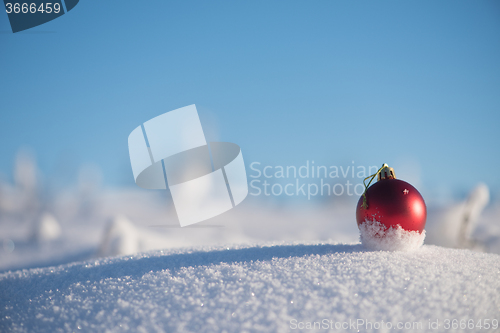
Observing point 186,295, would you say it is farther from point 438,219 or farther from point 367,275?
point 438,219

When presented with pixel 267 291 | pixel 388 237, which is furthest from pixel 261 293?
pixel 388 237

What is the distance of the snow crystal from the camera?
79 cm

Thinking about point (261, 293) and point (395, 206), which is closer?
point (261, 293)

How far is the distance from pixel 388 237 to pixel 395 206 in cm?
9

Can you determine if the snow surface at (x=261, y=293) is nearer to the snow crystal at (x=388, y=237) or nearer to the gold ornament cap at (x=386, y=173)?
the snow crystal at (x=388, y=237)

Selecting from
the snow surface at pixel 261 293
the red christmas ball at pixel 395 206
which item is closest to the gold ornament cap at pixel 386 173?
the red christmas ball at pixel 395 206

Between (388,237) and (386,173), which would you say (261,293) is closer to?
(388,237)

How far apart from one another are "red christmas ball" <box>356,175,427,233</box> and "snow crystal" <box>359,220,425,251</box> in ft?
0.04

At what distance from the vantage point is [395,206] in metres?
0.77

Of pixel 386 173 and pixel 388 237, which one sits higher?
pixel 386 173

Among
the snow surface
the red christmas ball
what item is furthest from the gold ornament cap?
the snow surface

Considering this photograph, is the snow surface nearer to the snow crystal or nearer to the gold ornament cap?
the snow crystal

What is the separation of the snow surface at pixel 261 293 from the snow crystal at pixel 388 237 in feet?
0.08

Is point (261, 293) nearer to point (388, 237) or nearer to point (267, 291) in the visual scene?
point (267, 291)
